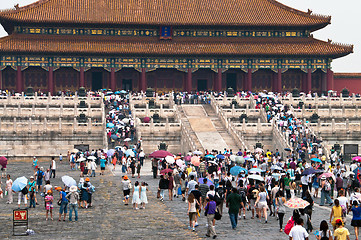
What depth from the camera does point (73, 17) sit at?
82.6 m

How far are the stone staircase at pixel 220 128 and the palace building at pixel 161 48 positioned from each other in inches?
732

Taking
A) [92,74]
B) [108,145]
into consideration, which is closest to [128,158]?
[108,145]

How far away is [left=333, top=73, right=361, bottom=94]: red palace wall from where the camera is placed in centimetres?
8625

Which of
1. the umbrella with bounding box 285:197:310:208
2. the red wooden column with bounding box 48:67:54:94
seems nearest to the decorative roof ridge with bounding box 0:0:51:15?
the red wooden column with bounding box 48:67:54:94

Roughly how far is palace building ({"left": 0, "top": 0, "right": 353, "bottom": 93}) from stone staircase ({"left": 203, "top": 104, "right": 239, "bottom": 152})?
61.0 ft

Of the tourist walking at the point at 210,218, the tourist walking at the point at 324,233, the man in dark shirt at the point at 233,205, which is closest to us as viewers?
the tourist walking at the point at 324,233

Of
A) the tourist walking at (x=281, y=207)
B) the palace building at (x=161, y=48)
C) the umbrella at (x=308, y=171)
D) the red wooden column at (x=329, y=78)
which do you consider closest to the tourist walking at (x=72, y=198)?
the tourist walking at (x=281, y=207)

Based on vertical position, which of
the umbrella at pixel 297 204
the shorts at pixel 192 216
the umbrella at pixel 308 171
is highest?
the umbrella at pixel 308 171

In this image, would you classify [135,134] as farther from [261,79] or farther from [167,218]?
[261,79]

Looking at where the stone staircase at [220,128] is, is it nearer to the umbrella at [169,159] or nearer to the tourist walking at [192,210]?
the umbrella at [169,159]

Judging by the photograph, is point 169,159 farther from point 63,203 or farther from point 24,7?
point 24,7

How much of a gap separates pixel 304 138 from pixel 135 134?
1150 cm

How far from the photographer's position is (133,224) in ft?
96.0

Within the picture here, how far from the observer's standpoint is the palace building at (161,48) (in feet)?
266
